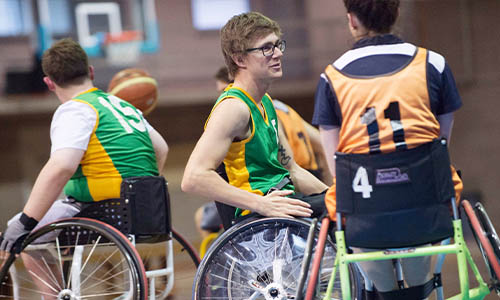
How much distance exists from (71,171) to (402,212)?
165 cm

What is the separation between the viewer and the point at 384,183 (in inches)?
92.0

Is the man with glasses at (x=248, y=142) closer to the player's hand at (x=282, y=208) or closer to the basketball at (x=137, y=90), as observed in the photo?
the player's hand at (x=282, y=208)

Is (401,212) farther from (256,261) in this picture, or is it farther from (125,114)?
(125,114)

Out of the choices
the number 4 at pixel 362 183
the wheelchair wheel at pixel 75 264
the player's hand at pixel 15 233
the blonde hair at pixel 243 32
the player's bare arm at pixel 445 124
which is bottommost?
the wheelchair wheel at pixel 75 264

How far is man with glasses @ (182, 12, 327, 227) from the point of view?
2.72m

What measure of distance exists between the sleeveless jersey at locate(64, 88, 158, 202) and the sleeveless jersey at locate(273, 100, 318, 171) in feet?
3.89

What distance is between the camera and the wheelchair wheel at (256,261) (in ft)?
8.95

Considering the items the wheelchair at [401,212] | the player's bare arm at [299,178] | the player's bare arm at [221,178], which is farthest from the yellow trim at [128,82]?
the wheelchair at [401,212]

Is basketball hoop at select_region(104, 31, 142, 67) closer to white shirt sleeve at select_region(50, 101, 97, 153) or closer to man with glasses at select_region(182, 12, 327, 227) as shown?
white shirt sleeve at select_region(50, 101, 97, 153)

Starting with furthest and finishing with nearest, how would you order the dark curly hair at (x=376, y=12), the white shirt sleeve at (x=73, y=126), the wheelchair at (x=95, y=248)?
1. the white shirt sleeve at (x=73, y=126)
2. the wheelchair at (x=95, y=248)
3. the dark curly hair at (x=376, y=12)

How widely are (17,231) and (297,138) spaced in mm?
1925

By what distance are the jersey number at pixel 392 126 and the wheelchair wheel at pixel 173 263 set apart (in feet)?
5.19

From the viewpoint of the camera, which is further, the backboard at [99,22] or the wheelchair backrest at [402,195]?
the backboard at [99,22]

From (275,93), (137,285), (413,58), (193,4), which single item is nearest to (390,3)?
(413,58)
